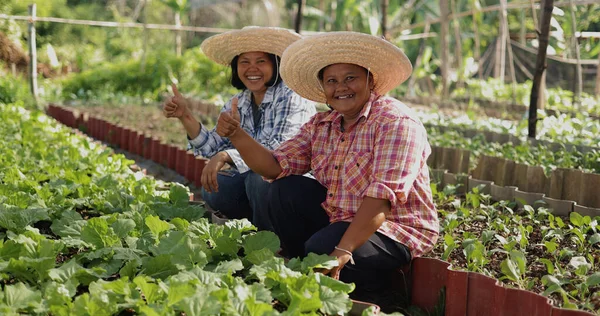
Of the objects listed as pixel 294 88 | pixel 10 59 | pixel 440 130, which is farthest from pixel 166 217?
pixel 10 59

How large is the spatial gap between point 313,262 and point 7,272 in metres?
0.99

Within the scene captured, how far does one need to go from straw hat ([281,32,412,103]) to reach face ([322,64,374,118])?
0.10ft

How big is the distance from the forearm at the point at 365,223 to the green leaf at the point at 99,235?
2.65 feet

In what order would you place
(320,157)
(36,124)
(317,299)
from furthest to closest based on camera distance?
(36,124), (320,157), (317,299)

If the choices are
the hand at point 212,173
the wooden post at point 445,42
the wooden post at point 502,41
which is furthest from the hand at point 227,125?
the wooden post at point 445,42

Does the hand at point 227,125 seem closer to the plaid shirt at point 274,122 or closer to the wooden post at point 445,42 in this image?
the plaid shirt at point 274,122

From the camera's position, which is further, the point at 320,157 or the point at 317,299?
the point at 320,157

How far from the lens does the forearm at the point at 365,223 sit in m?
2.53

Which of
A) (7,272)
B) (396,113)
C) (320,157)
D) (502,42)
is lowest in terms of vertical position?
(7,272)

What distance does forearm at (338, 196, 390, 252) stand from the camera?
2.53m

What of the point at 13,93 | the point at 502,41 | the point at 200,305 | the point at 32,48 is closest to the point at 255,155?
the point at 200,305

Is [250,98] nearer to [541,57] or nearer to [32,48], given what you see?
[541,57]

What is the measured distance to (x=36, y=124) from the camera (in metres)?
5.94

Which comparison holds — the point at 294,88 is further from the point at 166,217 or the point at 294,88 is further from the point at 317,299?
the point at 317,299
